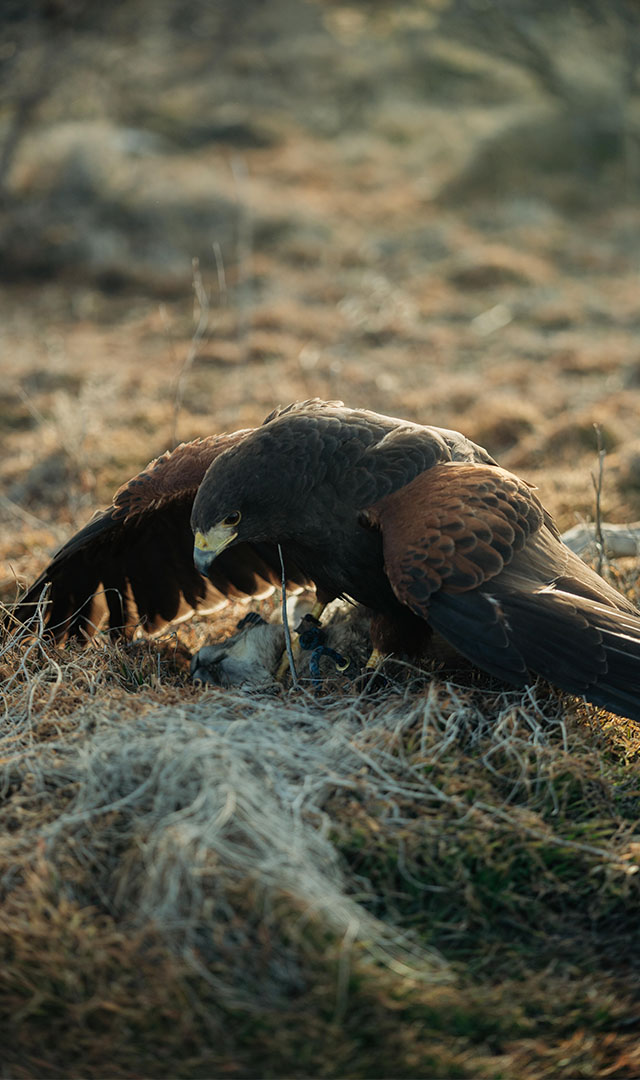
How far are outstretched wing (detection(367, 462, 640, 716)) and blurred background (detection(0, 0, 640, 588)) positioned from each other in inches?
111

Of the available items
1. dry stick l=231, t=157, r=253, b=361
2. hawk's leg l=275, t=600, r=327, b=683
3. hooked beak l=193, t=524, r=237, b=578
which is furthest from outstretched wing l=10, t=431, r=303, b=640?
dry stick l=231, t=157, r=253, b=361

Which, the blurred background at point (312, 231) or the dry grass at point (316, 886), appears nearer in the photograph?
the dry grass at point (316, 886)

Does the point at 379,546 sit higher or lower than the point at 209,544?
lower

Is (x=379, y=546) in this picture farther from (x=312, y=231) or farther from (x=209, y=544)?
(x=312, y=231)

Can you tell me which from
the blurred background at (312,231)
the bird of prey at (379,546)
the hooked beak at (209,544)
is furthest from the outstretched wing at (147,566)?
the blurred background at (312,231)

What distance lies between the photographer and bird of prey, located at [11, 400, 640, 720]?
3.79 meters

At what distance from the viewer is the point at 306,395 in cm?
955

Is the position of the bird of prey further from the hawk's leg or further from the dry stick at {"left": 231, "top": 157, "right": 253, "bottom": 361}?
the dry stick at {"left": 231, "top": 157, "right": 253, "bottom": 361}

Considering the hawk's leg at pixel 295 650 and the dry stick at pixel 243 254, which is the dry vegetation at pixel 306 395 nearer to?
the dry stick at pixel 243 254

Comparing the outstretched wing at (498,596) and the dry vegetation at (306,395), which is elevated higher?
the outstretched wing at (498,596)

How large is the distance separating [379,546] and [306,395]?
17.8ft

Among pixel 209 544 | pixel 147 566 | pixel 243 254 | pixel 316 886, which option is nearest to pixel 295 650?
pixel 147 566

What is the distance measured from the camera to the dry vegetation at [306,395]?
303cm

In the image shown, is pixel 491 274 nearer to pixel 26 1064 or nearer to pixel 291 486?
pixel 291 486
